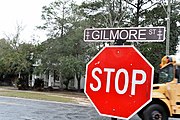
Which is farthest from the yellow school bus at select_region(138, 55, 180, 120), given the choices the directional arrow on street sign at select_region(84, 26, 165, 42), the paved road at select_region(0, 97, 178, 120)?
the directional arrow on street sign at select_region(84, 26, 165, 42)

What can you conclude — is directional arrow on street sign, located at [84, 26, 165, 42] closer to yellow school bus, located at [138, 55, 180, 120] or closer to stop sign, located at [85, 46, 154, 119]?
stop sign, located at [85, 46, 154, 119]

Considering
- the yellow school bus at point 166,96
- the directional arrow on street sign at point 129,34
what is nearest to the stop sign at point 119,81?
the directional arrow on street sign at point 129,34

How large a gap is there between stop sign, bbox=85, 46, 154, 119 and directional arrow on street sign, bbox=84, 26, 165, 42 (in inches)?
4.7

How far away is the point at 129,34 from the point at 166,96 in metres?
8.86

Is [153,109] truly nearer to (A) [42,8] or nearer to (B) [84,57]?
(B) [84,57]

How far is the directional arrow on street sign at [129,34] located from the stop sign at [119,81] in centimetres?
12

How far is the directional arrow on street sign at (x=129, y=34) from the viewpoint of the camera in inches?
106

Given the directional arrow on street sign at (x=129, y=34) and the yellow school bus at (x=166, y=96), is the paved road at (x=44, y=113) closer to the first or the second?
the yellow school bus at (x=166, y=96)

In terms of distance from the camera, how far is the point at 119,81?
108 inches

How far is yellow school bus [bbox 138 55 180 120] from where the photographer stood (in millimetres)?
10805

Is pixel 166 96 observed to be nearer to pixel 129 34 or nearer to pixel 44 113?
pixel 44 113

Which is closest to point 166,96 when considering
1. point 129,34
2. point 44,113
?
point 44,113

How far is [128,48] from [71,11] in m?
33.5

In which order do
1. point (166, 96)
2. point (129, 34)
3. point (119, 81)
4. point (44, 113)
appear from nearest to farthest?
point (119, 81), point (129, 34), point (166, 96), point (44, 113)
